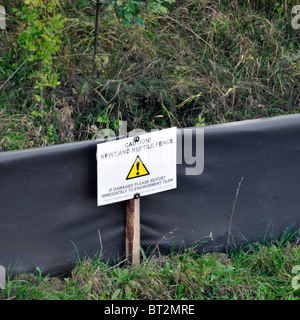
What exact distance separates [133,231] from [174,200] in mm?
332

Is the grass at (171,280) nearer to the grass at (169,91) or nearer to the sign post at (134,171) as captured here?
the grass at (169,91)

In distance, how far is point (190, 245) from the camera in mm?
3975

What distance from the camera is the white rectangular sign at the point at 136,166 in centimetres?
352

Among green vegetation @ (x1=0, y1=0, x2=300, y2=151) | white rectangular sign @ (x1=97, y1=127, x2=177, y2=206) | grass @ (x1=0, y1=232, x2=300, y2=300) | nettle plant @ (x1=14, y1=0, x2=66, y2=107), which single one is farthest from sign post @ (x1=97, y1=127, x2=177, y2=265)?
nettle plant @ (x1=14, y1=0, x2=66, y2=107)

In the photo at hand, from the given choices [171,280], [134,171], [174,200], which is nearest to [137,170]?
[134,171]

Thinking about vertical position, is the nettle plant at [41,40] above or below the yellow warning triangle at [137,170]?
above

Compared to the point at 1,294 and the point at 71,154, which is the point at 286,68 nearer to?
the point at 71,154

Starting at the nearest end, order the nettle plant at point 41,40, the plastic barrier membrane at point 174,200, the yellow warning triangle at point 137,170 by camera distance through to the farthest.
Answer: the plastic barrier membrane at point 174,200 → the yellow warning triangle at point 137,170 → the nettle plant at point 41,40

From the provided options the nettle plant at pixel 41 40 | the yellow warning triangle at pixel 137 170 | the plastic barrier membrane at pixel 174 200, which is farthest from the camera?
the nettle plant at pixel 41 40

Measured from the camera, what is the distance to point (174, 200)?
3.85 m

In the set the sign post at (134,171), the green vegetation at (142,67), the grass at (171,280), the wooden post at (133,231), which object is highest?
the green vegetation at (142,67)

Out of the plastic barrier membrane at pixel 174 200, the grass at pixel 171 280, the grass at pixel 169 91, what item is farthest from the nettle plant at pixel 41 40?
the grass at pixel 171 280
